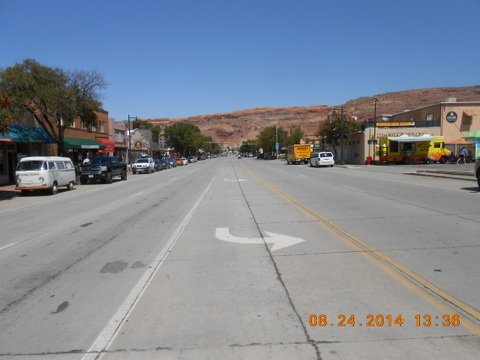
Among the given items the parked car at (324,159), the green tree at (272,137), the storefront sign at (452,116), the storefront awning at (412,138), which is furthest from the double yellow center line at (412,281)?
the green tree at (272,137)

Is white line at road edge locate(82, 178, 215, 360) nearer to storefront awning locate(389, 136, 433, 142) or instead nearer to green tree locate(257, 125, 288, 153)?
storefront awning locate(389, 136, 433, 142)

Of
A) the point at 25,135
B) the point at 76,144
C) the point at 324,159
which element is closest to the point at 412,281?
the point at 25,135

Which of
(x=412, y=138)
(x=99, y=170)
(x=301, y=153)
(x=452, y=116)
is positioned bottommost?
(x=99, y=170)

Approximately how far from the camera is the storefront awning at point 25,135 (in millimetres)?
29156

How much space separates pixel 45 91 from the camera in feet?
97.1

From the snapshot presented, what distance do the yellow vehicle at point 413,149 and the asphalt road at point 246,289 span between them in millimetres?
45465

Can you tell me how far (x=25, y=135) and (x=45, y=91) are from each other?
3.81 m

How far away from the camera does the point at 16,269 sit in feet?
24.6

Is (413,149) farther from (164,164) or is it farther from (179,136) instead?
(179,136)

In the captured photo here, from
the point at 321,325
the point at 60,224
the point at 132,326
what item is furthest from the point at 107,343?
the point at 60,224

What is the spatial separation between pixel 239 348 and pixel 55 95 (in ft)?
97.3

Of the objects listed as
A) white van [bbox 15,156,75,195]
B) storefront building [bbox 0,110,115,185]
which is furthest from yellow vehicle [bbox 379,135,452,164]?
white van [bbox 15,156,75,195]

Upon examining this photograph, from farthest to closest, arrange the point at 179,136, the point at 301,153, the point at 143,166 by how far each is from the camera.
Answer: the point at 179,136, the point at 301,153, the point at 143,166

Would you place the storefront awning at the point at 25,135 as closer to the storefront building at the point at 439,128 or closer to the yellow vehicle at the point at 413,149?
the yellow vehicle at the point at 413,149
